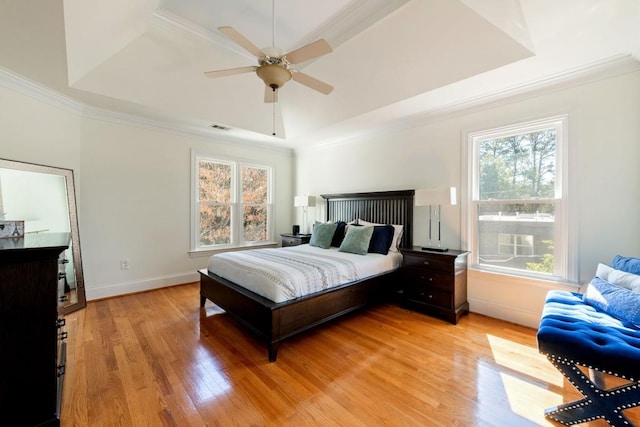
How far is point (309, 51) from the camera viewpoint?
188 cm

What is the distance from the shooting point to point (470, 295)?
327cm

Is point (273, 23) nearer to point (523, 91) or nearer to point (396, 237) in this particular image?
point (523, 91)

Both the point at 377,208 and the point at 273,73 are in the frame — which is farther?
the point at 377,208

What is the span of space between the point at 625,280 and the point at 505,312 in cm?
133

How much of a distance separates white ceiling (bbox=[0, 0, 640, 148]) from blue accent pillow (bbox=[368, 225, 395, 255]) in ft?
5.15

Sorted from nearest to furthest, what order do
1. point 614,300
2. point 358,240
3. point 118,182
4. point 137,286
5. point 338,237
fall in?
point 614,300, point 358,240, point 118,182, point 137,286, point 338,237

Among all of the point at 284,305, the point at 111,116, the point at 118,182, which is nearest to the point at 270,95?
the point at 284,305

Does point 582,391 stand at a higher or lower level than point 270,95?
lower

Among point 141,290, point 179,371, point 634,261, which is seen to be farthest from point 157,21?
point 634,261

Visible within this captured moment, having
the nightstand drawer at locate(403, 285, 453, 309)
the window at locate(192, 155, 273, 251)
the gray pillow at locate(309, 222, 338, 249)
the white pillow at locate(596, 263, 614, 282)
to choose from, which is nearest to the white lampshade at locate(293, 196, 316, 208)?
the window at locate(192, 155, 273, 251)

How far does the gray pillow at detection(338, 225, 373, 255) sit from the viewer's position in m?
3.46

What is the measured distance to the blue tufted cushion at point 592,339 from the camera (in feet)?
4.28

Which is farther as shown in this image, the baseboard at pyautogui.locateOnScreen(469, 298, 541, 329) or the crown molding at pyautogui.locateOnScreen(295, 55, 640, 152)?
the baseboard at pyautogui.locateOnScreen(469, 298, 541, 329)

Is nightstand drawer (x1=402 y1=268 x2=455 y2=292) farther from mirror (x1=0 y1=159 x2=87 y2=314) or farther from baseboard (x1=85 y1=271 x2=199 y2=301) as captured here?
mirror (x1=0 y1=159 x2=87 y2=314)
